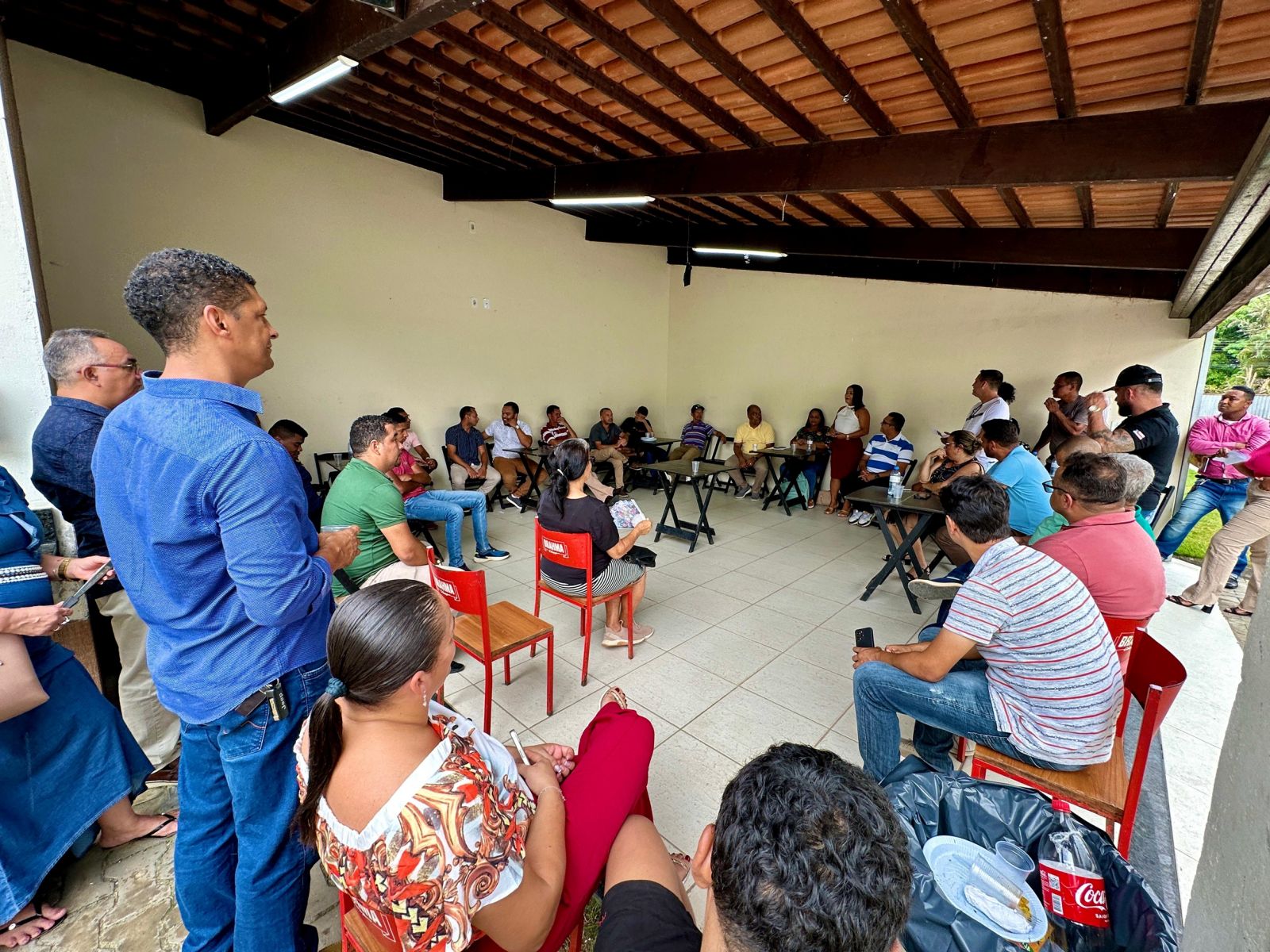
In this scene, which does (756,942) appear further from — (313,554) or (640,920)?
(313,554)

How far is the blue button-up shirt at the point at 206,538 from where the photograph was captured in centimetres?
99

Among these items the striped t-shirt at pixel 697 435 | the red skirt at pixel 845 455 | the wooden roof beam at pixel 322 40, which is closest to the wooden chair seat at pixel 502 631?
the wooden roof beam at pixel 322 40

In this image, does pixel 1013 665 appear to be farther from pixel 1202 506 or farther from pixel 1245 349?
pixel 1245 349

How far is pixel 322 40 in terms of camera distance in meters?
2.66

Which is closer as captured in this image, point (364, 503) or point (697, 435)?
point (364, 503)

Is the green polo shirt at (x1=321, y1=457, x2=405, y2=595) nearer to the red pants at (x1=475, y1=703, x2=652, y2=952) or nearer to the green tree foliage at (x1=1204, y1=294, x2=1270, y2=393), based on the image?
the red pants at (x1=475, y1=703, x2=652, y2=952)

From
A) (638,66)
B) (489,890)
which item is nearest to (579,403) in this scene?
(638,66)

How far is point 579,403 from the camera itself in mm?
7469

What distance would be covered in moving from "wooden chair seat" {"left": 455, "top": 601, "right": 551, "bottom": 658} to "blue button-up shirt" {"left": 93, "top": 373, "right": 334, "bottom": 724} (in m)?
1.12

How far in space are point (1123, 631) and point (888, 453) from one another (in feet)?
13.7

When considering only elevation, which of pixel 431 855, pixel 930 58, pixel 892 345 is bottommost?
pixel 431 855

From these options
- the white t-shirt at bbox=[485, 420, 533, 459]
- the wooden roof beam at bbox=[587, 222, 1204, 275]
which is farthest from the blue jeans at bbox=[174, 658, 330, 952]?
the wooden roof beam at bbox=[587, 222, 1204, 275]

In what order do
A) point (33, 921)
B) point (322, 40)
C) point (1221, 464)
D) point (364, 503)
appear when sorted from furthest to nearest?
point (1221, 464), point (322, 40), point (364, 503), point (33, 921)

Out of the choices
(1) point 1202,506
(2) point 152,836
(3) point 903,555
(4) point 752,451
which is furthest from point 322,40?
(1) point 1202,506
